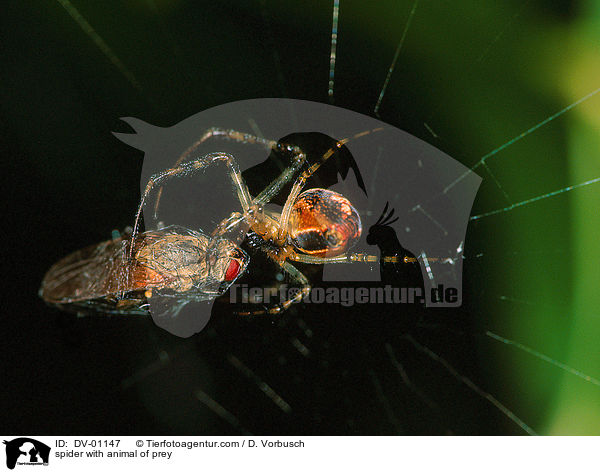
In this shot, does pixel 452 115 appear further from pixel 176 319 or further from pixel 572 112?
pixel 176 319

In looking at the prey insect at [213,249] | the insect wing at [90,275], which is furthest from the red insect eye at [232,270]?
the insect wing at [90,275]

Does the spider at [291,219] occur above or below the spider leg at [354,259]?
above

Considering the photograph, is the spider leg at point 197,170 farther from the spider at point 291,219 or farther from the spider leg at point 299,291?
the spider leg at point 299,291
